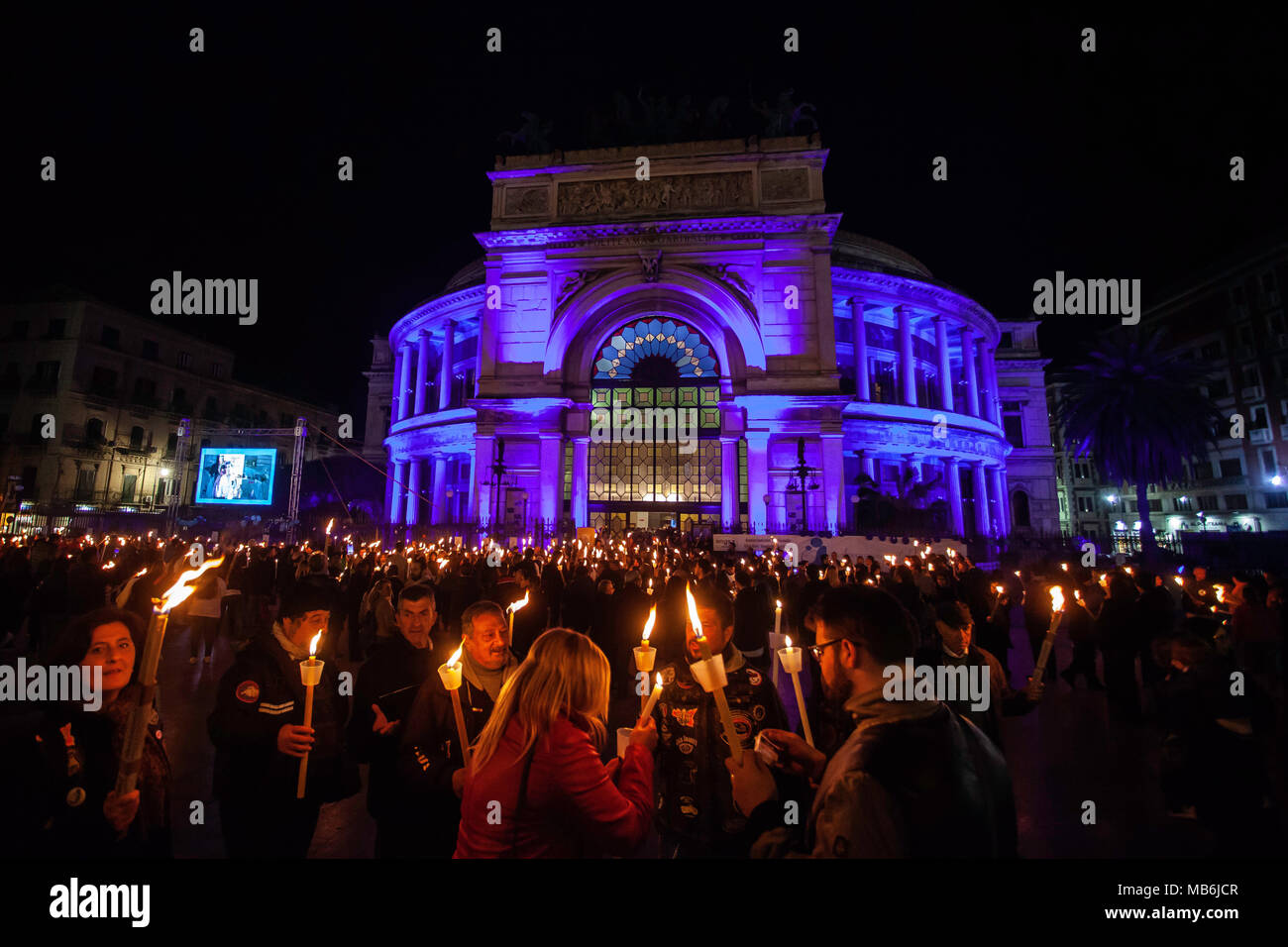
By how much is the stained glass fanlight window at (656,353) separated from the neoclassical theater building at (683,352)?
0.27 ft

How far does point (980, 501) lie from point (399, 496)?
3691cm

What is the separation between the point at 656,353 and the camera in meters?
28.5

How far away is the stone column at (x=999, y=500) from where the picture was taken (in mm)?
33375

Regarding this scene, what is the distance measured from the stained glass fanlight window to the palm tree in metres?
19.7

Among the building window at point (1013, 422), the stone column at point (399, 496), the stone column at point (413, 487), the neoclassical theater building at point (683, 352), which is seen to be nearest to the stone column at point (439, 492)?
the stone column at point (413, 487)

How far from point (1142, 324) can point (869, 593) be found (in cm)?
6289

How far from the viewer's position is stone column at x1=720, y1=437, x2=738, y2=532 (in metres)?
25.8

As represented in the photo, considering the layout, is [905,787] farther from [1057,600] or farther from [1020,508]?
[1020,508]

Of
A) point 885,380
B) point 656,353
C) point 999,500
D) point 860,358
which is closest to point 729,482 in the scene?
point 656,353

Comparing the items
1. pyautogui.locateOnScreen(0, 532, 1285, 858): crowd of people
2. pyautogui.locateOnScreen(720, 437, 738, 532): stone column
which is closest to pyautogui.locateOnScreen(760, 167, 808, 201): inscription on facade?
pyautogui.locateOnScreen(720, 437, 738, 532): stone column

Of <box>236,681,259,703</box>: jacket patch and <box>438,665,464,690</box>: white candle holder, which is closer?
<box>438,665,464,690</box>: white candle holder

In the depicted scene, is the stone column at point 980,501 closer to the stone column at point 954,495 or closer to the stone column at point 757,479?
the stone column at point 954,495

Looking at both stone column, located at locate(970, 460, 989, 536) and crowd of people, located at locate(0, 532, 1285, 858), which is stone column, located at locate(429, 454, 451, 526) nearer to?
crowd of people, located at locate(0, 532, 1285, 858)

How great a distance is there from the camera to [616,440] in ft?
91.9
